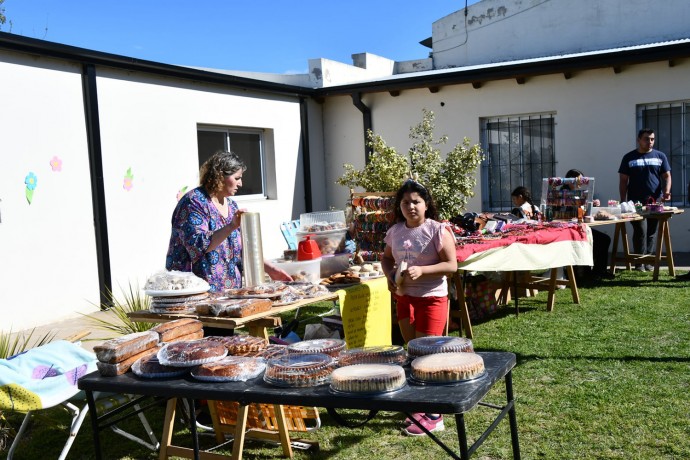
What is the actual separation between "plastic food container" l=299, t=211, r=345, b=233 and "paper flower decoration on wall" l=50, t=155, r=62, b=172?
157 inches

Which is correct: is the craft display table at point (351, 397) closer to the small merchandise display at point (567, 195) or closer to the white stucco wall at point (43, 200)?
the white stucco wall at point (43, 200)

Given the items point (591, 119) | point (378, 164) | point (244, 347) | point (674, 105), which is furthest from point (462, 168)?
point (244, 347)

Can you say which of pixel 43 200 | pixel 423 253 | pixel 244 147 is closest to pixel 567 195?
pixel 423 253

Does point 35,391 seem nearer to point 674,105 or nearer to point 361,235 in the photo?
point 361,235

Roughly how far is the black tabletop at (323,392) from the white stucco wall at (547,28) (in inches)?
483

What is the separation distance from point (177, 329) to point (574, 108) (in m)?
9.18

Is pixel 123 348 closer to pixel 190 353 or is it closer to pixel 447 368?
pixel 190 353

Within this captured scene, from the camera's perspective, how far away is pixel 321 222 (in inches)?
217

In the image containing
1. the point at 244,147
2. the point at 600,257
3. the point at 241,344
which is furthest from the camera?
the point at 244,147

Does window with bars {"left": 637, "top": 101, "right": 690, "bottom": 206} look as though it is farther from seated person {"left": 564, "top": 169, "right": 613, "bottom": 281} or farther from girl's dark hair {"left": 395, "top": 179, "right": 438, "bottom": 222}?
girl's dark hair {"left": 395, "top": 179, "right": 438, "bottom": 222}

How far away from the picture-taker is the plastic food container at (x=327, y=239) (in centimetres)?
524

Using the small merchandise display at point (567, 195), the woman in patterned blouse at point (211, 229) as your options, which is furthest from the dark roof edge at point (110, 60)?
the small merchandise display at point (567, 195)

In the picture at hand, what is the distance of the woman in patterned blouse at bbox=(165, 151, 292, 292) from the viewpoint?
13.8ft

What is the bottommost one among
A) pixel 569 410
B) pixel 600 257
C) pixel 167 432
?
pixel 569 410
